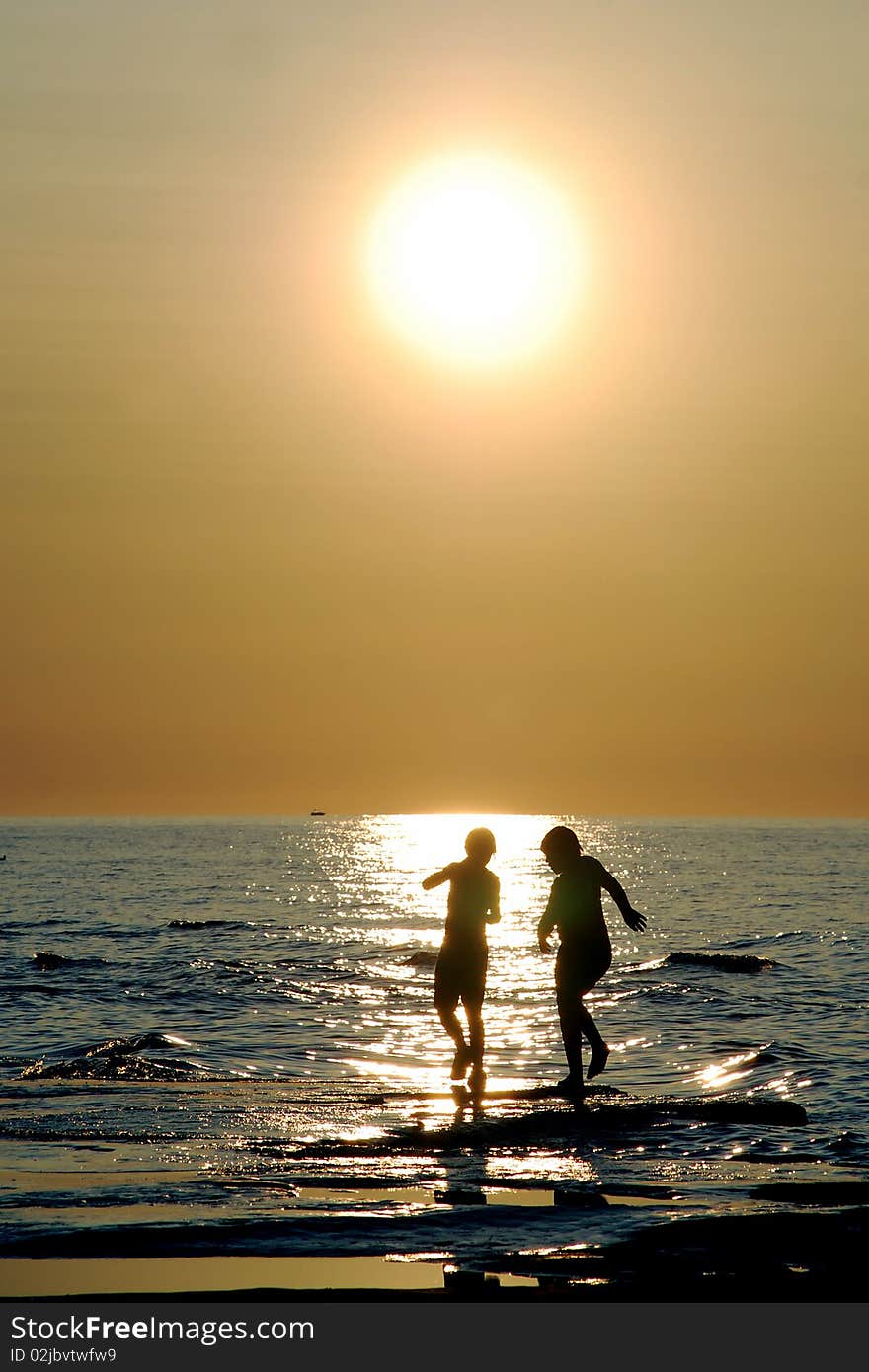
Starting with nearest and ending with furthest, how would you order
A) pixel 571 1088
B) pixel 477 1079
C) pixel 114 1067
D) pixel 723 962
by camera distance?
pixel 571 1088
pixel 477 1079
pixel 114 1067
pixel 723 962

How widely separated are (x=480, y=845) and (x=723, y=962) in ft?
A: 58.7

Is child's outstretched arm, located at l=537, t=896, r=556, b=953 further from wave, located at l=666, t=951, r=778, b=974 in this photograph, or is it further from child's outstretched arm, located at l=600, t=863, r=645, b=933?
wave, located at l=666, t=951, r=778, b=974

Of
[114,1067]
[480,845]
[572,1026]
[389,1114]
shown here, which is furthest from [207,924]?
[389,1114]

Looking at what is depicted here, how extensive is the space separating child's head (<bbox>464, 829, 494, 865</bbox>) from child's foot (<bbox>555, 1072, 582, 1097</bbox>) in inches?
98.9

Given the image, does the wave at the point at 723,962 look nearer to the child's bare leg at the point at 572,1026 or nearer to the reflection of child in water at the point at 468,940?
the reflection of child in water at the point at 468,940

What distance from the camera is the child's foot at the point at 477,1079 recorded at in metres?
13.8

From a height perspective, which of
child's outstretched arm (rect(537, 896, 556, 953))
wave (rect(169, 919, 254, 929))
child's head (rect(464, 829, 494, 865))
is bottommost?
child's outstretched arm (rect(537, 896, 556, 953))

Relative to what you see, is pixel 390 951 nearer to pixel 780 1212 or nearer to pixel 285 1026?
pixel 285 1026

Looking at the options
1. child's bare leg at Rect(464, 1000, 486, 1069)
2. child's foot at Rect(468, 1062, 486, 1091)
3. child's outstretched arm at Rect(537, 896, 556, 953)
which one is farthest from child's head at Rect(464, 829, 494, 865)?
child's foot at Rect(468, 1062, 486, 1091)

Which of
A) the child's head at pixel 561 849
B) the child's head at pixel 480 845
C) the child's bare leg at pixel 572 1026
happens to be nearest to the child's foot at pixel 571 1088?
the child's bare leg at pixel 572 1026

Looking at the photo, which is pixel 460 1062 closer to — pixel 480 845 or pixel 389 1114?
pixel 480 845

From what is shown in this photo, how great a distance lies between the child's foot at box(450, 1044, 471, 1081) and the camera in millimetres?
14703

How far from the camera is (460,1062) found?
14867mm
